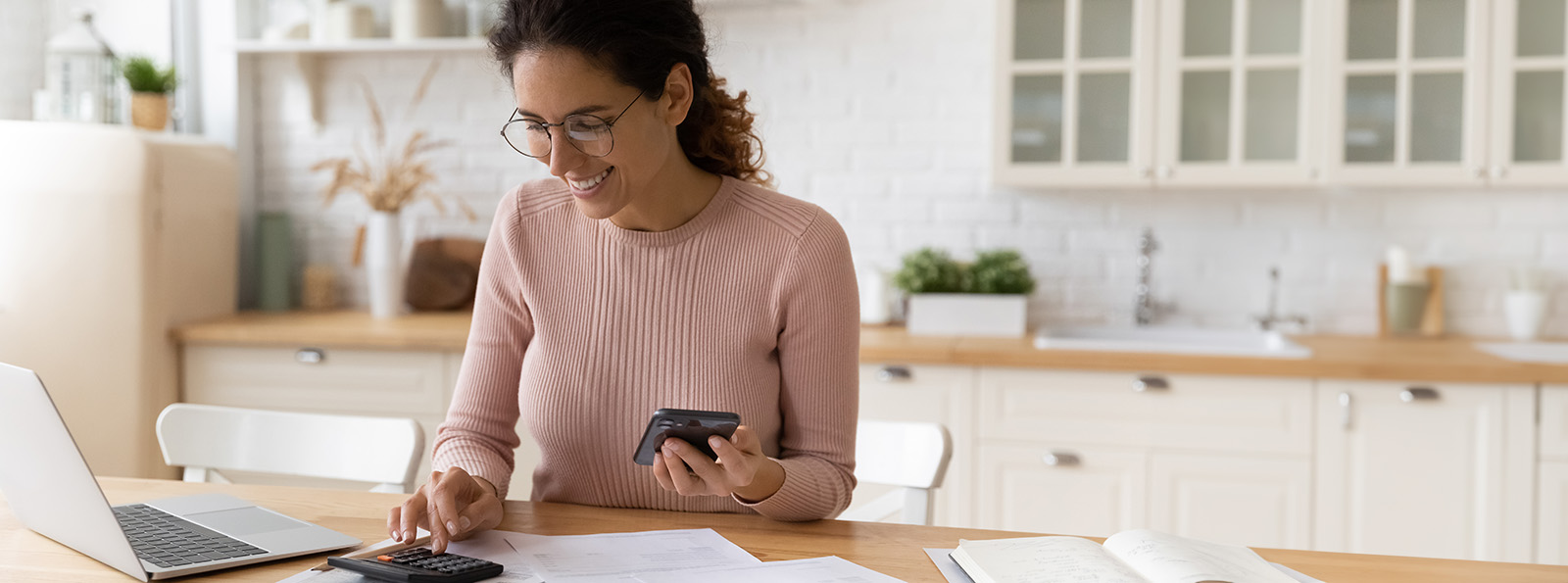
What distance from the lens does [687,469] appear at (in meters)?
1.24

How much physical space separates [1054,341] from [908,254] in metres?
0.55

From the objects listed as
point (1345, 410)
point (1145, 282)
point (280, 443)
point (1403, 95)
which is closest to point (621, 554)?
point (280, 443)

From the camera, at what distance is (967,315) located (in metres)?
3.11

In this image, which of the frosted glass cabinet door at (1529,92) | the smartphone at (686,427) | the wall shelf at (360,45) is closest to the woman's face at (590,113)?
the smartphone at (686,427)

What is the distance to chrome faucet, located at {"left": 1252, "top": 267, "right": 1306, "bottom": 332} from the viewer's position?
319cm

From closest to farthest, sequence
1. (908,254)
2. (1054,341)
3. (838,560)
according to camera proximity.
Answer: (838,560) → (1054,341) → (908,254)

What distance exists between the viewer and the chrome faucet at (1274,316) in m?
3.19

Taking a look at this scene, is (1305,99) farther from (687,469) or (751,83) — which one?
(687,469)

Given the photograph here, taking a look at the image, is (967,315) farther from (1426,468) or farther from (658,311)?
(658,311)

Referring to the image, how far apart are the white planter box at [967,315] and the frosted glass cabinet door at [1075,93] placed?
1.05 feet

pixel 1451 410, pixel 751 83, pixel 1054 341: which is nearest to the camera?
pixel 1451 410

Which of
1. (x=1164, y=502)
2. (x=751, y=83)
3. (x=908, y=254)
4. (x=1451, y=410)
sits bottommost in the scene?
(x=1164, y=502)

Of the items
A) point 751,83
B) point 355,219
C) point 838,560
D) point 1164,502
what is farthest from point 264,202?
point 838,560

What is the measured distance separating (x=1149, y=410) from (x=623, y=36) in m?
1.80
